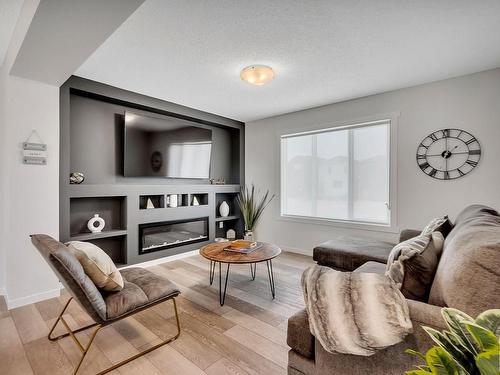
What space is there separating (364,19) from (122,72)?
247 cm

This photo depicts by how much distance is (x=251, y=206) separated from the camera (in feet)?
15.7

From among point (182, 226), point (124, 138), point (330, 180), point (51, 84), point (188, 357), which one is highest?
point (51, 84)

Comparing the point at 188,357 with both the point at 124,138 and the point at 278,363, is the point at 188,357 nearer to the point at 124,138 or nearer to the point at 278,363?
the point at 278,363

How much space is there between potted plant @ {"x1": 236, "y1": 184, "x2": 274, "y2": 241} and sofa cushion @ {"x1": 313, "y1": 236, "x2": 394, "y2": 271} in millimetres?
1993

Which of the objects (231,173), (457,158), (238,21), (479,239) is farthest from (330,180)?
(479,239)

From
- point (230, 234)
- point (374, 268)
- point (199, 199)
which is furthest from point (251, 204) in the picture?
point (374, 268)

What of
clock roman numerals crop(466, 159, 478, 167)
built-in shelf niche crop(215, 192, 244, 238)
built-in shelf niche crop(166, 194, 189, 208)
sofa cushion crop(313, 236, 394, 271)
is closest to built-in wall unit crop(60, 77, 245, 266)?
built-in shelf niche crop(166, 194, 189, 208)

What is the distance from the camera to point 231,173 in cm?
527

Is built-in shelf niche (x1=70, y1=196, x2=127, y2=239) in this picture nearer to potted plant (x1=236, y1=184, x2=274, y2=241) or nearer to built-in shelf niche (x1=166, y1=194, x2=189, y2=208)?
built-in shelf niche (x1=166, y1=194, x2=189, y2=208)

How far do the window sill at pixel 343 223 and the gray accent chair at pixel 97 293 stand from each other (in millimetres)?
2780

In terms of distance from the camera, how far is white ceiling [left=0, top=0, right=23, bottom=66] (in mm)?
1801

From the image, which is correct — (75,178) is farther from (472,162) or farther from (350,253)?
(472,162)

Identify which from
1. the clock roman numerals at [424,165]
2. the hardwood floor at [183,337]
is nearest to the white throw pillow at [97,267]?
the hardwood floor at [183,337]

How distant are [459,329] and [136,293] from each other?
1.79 metres
